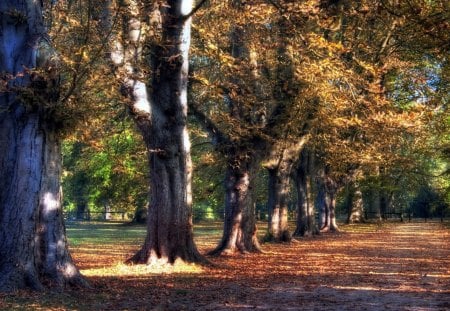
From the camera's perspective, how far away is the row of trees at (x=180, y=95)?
1020 cm

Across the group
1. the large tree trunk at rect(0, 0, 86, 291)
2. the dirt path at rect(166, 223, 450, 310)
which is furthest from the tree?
the large tree trunk at rect(0, 0, 86, 291)

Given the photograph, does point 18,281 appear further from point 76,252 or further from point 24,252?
point 76,252

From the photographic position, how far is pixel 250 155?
2059cm

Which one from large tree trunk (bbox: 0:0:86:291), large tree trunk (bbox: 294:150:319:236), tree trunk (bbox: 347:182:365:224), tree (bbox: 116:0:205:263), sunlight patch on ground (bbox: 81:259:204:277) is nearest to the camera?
large tree trunk (bbox: 0:0:86:291)

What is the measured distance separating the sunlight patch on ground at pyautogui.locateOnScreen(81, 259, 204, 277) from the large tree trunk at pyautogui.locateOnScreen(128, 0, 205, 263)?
217 millimetres

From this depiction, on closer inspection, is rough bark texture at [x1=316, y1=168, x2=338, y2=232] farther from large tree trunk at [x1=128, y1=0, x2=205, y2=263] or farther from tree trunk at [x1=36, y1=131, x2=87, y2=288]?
tree trunk at [x1=36, y1=131, x2=87, y2=288]

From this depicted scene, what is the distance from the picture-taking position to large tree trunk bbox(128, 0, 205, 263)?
15.2 m

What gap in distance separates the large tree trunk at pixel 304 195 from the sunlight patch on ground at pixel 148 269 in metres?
19.7

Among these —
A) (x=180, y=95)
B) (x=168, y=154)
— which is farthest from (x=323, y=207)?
(x=180, y=95)

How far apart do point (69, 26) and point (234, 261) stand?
844cm

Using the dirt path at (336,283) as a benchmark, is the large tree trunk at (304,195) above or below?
above

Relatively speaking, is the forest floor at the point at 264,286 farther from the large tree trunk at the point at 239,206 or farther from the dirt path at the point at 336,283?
the large tree trunk at the point at 239,206

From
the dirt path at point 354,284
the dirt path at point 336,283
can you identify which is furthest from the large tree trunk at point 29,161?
A: the dirt path at point 354,284

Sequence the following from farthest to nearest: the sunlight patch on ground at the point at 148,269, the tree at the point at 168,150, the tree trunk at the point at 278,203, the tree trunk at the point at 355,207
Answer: the tree trunk at the point at 355,207 → the tree trunk at the point at 278,203 → the tree at the point at 168,150 → the sunlight patch on ground at the point at 148,269
